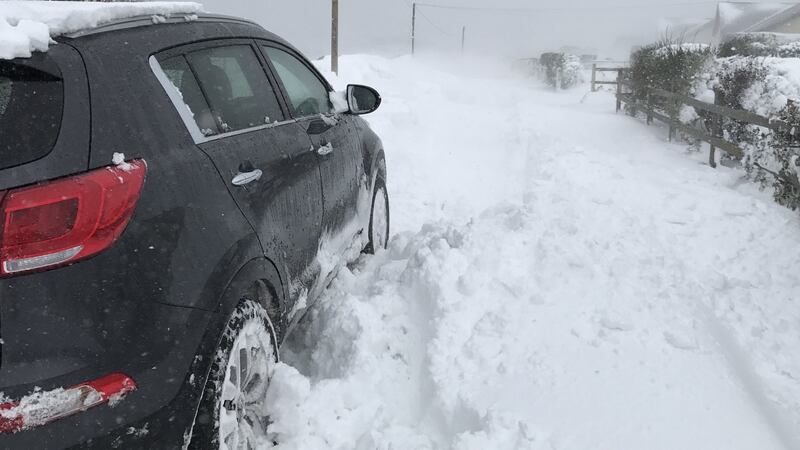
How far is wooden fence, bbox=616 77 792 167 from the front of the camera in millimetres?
7311

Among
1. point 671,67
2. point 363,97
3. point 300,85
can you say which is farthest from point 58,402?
point 671,67

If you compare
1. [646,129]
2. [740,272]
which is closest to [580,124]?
[646,129]

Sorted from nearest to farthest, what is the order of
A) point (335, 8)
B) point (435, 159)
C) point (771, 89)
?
point (771, 89)
point (435, 159)
point (335, 8)

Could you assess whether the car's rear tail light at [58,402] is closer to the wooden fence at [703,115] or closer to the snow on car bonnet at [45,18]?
the snow on car bonnet at [45,18]

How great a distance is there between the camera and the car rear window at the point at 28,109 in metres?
1.68

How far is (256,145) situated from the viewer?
8.90 ft

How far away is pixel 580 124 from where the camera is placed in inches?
516

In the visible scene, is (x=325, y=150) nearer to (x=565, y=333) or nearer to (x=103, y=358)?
(x=565, y=333)

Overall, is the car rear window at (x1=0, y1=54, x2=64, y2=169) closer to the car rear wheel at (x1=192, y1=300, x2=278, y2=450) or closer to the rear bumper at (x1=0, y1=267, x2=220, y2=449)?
the rear bumper at (x1=0, y1=267, x2=220, y2=449)

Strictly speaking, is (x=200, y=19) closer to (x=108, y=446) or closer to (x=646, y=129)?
(x=108, y=446)

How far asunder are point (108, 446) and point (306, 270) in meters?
1.57

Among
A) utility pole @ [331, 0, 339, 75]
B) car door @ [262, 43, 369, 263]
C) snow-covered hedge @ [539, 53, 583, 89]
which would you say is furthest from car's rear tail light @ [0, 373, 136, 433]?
snow-covered hedge @ [539, 53, 583, 89]

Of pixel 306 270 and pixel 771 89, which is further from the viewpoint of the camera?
pixel 771 89

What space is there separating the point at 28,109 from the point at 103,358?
720mm
